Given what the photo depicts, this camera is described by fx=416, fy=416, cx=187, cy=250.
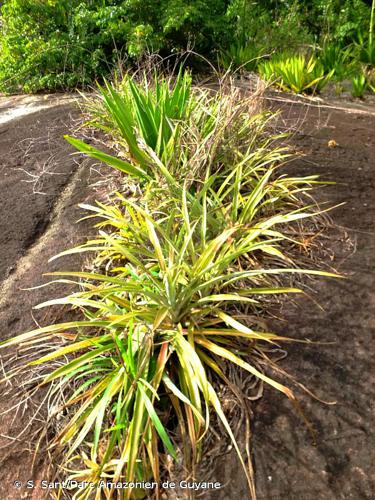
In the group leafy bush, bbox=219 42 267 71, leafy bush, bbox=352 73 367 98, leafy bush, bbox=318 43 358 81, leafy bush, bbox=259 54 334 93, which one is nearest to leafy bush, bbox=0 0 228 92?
leafy bush, bbox=219 42 267 71

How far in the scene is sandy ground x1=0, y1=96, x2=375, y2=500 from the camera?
1152mm

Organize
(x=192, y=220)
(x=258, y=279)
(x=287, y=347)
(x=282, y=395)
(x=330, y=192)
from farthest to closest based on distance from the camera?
1. (x=330, y=192)
2. (x=192, y=220)
3. (x=258, y=279)
4. (x=287, y=347)
5. (x=282, y=395)

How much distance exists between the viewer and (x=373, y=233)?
200cm

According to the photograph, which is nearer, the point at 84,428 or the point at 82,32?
the point at 84,428

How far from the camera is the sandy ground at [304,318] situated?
115cm

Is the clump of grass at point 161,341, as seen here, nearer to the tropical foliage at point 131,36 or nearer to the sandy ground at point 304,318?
the sandy ground at point 304,318

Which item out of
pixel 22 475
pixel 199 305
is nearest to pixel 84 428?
pixel 22 475

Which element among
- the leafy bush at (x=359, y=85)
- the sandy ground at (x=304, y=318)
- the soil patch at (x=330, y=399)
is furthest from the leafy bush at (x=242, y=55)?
the soil patch at (x=330, y=399)

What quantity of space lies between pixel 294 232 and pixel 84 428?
4.28 ft

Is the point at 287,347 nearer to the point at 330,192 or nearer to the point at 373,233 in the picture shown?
the point at 373,233

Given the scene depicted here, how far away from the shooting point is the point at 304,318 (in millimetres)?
1601

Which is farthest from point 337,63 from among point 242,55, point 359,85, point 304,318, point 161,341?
point 161,341

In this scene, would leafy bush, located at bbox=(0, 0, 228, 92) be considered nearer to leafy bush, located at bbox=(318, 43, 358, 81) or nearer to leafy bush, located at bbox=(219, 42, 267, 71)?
leafy bush, located at bbox=(219, 42, 267, 71)

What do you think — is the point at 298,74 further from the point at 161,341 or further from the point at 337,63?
the point at 161,341
